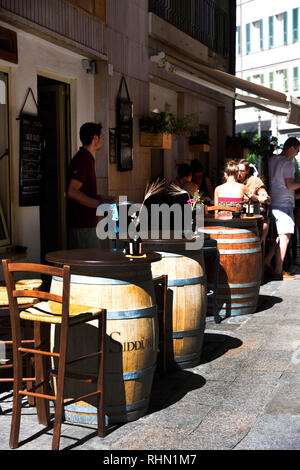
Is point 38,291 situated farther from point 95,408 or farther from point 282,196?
point 282,196

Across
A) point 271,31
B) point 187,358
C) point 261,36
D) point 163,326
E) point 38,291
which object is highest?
point 271,31

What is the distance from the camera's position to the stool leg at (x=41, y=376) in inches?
155

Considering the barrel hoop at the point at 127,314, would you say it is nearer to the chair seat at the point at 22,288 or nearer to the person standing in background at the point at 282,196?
the chair seat at the point at 22,288

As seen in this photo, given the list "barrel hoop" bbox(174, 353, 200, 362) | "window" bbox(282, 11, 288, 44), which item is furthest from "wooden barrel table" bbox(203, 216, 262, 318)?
"window" bbox(282, 11, 288, 44)

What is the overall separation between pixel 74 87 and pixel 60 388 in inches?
209

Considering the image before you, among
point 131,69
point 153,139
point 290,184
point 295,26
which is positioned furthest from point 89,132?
point 295,26

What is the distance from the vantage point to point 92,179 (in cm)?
609

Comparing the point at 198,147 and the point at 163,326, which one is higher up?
the point at 198,147

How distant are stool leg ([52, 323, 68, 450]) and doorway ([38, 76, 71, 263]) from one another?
14.0 feet

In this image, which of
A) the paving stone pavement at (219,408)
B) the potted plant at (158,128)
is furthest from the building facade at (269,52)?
the paving stone pavement at (219,408)

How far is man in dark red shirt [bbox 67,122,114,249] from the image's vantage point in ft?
19.6

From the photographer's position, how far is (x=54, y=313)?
3.75 metres

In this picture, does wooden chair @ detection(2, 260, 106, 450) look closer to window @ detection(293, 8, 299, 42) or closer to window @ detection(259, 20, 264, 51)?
window @ detection(293, 8, 299, 42)
